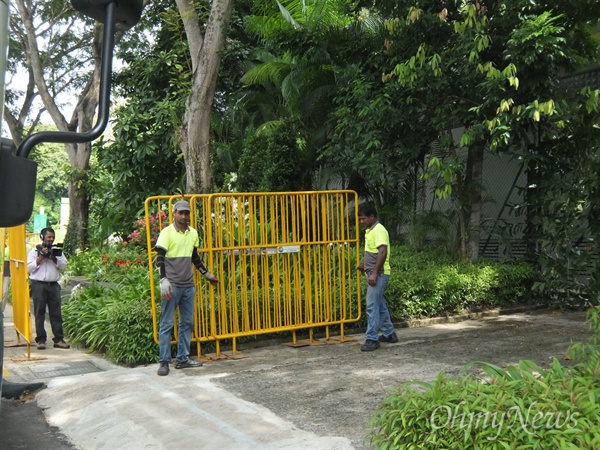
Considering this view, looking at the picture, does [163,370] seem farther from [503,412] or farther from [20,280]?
[503,412]

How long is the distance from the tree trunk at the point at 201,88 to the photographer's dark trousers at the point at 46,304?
270 cm

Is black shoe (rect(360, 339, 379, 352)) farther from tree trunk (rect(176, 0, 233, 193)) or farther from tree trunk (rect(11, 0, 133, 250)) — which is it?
tree trunk (rect(11, 0, 133, 250))

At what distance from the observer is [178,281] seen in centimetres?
755

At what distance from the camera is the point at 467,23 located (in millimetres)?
10000

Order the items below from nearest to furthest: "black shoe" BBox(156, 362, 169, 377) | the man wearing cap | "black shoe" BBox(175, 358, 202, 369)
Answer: "black shoe" BBox(156, 362, 169, 377)
the man wearing cap
"black shoe" BBox(175, 358, 202, 369)

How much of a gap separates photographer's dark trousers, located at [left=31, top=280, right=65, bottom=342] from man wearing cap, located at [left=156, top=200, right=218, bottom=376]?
9.66 feet

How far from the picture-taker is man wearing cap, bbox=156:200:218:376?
7.50 meters

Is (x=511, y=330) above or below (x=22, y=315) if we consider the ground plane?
below

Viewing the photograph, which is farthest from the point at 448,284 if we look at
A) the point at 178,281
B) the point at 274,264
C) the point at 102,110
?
the point at 102,110

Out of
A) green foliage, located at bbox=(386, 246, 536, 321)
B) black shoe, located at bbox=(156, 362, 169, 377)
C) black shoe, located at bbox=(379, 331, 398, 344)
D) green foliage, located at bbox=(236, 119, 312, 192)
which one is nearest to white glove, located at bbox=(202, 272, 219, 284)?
black shoe, located at bbox=(156, 362, 169, 377)

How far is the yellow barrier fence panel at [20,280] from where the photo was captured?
333 inches

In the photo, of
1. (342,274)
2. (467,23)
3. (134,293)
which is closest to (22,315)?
(134,293)

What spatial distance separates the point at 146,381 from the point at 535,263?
317 inches

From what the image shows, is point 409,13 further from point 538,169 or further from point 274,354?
point 274,354
